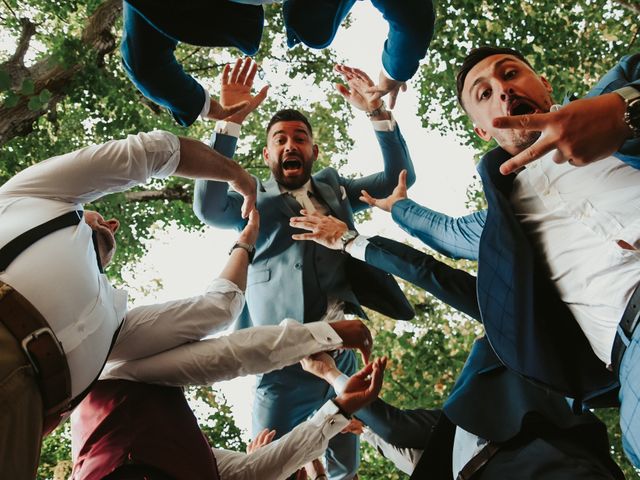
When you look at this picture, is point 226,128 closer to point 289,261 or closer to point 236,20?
point 289,261

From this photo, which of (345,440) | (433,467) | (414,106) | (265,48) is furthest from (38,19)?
(433,467)

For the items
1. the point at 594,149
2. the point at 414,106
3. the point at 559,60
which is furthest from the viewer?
the point at 414,106

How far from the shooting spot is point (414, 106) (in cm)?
705

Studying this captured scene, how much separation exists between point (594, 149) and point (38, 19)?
6437mm

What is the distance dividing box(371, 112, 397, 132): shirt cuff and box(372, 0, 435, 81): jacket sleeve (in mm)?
1190

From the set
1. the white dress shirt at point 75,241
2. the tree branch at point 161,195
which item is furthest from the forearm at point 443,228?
the tree branch at point 161,195

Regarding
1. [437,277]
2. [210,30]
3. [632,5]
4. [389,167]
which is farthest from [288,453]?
[632,5]

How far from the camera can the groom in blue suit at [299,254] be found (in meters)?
3.51

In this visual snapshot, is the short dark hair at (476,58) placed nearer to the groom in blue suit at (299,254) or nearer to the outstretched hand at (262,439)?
the groom in blue suit at (299,254)

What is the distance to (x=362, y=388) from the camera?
264 cm

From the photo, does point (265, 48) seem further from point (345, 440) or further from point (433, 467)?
point (433, 467)

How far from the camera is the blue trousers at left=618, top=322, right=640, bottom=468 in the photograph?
170 centimetres

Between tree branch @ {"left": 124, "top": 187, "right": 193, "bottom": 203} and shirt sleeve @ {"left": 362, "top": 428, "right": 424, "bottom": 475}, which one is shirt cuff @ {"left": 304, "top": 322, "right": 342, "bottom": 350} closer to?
shirt sleeve @ {"left": 362, "top": 428, "right": 424, "bottom": 475}

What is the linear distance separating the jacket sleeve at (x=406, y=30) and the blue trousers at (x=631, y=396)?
145 centimetres
